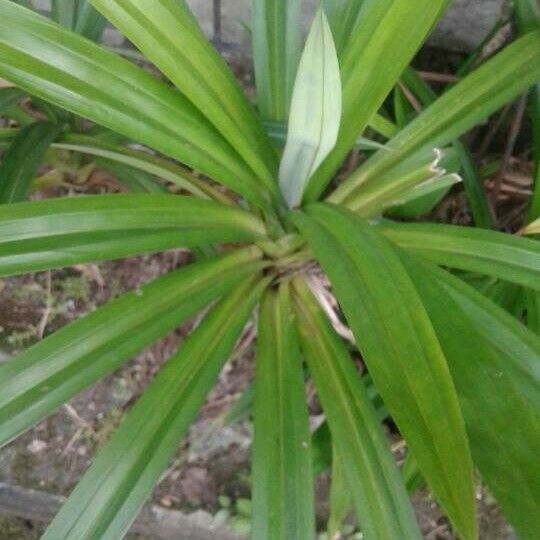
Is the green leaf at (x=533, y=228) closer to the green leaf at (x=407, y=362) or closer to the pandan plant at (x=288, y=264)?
the pandan plant at (x=288, y=264)

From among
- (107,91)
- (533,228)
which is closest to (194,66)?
(107,91)

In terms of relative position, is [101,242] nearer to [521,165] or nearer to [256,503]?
[256,503]

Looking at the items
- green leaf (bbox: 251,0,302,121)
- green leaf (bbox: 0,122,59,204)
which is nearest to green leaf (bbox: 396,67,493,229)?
green leaf (bbox: 251,0,302,121)

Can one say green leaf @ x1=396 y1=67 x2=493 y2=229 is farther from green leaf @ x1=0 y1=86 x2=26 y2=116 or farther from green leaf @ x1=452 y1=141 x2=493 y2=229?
green leaf @ x1=0 y1=86 x2=26 y2=116

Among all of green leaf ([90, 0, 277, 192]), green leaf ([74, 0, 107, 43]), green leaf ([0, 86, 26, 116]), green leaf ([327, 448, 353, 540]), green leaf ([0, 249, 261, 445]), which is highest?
green leaf ([74, 0, 107, 43])

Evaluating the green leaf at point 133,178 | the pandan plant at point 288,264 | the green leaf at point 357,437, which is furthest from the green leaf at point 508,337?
the green leaf at point 133,178

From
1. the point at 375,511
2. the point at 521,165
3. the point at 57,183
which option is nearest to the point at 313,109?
the point at 375,511
